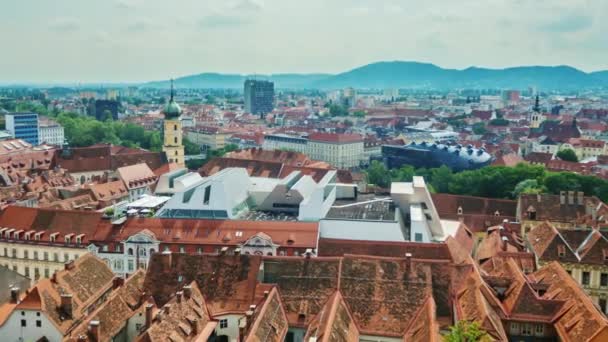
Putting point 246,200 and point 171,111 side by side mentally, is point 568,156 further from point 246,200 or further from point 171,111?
point 246,200

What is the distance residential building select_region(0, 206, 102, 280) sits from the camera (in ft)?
270

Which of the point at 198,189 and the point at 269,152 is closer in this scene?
the point at 198,189

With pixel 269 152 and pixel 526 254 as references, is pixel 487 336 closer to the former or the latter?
pixel 526 254

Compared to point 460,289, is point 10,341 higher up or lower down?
lower down

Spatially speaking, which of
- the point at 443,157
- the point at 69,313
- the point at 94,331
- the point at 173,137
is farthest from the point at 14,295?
the point at 443,157

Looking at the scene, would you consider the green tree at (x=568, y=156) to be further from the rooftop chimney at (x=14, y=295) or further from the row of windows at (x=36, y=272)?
the rooftop chimney at (x=14, y=295)

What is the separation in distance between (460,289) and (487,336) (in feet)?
34.8

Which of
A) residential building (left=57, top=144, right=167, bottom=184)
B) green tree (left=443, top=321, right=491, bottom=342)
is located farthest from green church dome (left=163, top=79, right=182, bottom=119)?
green tree (left=443, top=321, right=491, bottom=342)

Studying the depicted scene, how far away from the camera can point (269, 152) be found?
17225 cm

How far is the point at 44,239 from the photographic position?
273ft

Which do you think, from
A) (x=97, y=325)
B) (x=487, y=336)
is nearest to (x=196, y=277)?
(x=97, y=325)

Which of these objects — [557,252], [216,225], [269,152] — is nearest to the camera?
[557,252]

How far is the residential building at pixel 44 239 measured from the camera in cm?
8219

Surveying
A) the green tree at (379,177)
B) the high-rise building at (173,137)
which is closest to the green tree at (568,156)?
the green tree at (379,177)
